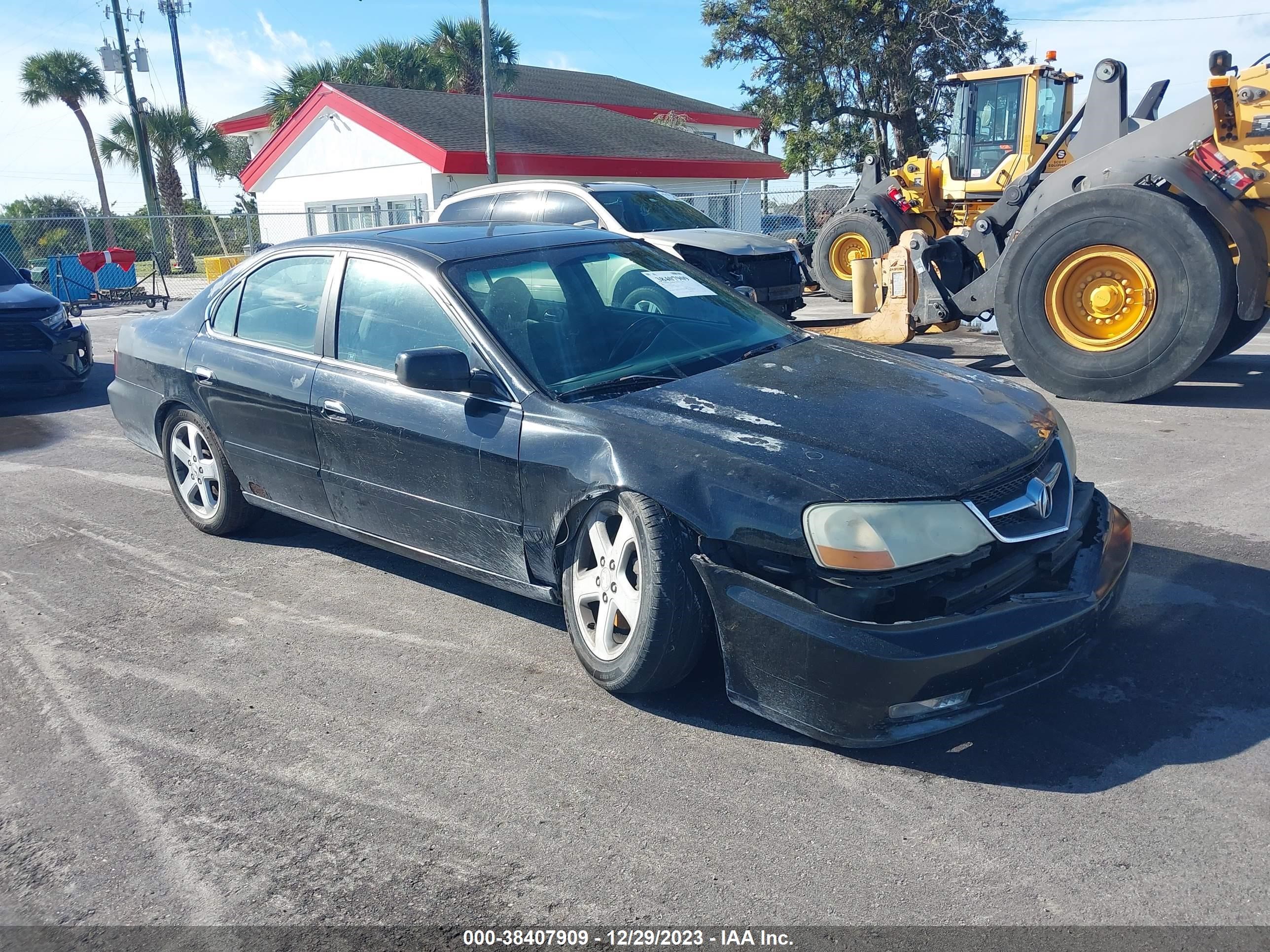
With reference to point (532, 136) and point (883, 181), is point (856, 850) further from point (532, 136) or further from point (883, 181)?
point (532, 136)

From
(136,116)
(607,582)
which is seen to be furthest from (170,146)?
(607,582)

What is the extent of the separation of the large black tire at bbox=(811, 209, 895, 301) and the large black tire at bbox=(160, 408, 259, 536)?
397 inches

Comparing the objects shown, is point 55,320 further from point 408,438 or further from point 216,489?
point 408,438

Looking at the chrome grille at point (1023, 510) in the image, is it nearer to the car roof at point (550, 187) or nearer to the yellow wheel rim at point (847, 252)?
the car roof at point (550, 187)

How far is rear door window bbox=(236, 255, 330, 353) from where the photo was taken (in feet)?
15.2

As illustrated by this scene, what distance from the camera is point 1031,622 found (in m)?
2.95

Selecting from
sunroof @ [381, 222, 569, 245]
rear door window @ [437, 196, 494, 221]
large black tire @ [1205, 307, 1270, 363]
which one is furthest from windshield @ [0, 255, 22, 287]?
large black tire @ [1205, 307, 1270, 363]

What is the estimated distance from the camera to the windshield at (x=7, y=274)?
10.7 metres

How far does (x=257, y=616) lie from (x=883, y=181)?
11906 millimetres

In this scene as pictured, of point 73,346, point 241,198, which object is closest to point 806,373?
point 73,346

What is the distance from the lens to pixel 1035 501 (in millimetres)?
3223

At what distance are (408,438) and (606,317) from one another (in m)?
0.94

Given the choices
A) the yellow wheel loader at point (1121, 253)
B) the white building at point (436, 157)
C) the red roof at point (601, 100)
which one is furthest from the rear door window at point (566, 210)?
the red roof at point (601, 100)

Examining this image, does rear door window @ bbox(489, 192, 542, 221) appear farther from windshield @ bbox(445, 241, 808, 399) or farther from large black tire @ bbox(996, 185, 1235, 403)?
windshield @ bbox(445, 241, 808, 399)
